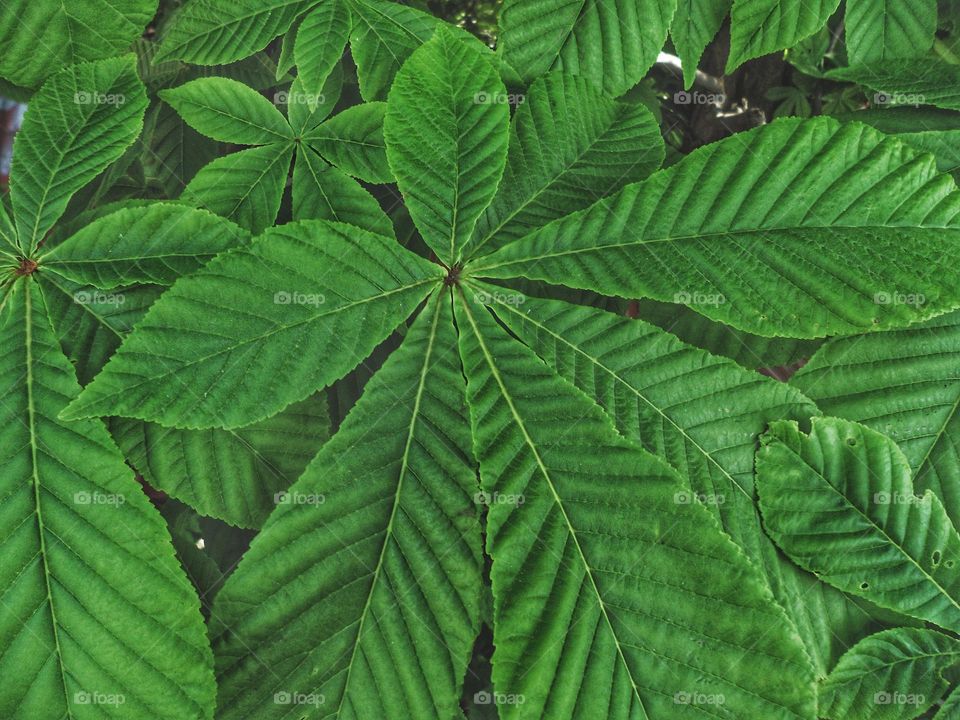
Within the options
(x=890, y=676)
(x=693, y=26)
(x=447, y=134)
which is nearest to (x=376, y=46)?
(x=447, y=134)

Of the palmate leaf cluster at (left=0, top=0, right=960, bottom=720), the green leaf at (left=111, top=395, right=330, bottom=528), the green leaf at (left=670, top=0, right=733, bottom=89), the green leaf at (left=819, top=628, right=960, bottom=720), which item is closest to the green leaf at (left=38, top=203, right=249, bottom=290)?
the palmate leaf cluster at (left=0, top=0, right=960, bottom=720)

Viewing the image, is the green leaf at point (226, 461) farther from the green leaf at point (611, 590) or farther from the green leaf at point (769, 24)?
the green leaf at point (769, 24)

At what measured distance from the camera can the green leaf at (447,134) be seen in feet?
1.68

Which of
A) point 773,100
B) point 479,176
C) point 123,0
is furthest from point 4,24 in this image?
point 773,100

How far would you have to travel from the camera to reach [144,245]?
1.69ft

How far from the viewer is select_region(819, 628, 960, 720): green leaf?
0.52 meters

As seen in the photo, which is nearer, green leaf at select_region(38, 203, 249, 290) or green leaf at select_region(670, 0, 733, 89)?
green leaf at select_region(38, 203, 249, 290)

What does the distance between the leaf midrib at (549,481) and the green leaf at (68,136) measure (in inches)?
11.6

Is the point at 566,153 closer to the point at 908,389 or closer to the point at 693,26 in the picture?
the point at 693,26

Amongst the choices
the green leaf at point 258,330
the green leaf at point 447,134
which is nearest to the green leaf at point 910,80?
the green leaf at point 447,134

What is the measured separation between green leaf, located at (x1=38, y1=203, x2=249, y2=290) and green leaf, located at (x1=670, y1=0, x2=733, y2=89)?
1.33 ft

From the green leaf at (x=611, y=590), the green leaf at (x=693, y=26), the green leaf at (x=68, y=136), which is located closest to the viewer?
the green leaf at (x=611, y=590)

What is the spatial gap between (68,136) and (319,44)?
205mm

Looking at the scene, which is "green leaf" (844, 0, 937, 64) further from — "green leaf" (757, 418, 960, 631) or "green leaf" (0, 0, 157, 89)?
"green leaf" (0, 0, 157, 89)
